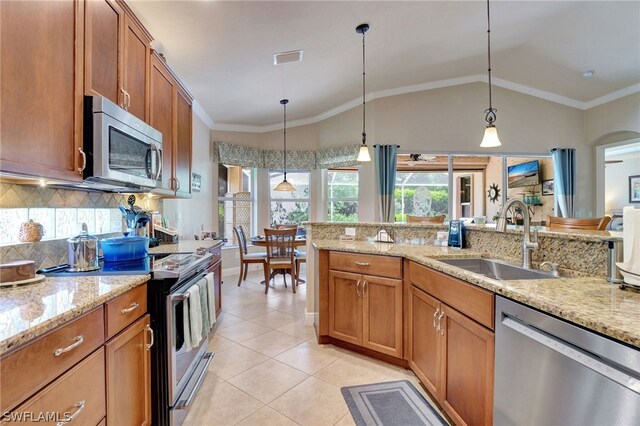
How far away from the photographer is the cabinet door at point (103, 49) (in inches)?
58.6

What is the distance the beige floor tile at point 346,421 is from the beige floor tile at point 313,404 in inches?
0.7


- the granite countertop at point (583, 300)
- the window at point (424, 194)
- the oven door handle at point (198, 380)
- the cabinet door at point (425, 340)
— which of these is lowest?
the oven door handle at point (198, 380)

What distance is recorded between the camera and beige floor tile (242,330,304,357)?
2.55 meters

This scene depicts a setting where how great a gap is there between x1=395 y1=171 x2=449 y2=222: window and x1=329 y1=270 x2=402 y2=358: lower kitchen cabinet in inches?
112

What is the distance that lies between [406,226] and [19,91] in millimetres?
2633

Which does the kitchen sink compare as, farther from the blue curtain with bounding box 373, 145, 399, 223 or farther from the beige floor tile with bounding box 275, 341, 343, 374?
the blue curtain with bounding box 373, 145, 399, 223

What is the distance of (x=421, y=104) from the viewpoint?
4.79 meters

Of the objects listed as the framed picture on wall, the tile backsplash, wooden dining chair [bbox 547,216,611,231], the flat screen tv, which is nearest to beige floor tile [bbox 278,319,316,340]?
the tile backsplash

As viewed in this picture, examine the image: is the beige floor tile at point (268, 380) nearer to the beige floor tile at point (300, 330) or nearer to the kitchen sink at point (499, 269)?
the beige floor tile at point (300, 330)

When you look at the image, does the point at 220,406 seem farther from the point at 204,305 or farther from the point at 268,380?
the point at 204,305

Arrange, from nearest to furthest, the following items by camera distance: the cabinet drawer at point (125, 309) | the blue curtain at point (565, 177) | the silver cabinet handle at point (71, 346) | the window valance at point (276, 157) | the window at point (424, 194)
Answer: the silver cabinet handle at point (71, 346), the cabinet drawer at point (125, 309), the blue curtain at point (565, 177), the window at point (424, 194), the window valance at point (276, 157)

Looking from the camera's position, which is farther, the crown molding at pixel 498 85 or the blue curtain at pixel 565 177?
the blue curtain at pixel 565 177

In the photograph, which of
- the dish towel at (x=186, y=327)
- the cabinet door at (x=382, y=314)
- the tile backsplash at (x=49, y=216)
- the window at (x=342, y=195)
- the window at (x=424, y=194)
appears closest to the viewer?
the tile backsplash at (x=49, y=216)

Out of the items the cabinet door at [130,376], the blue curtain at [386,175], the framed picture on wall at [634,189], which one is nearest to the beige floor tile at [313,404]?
the cabinet door at [130,376]
